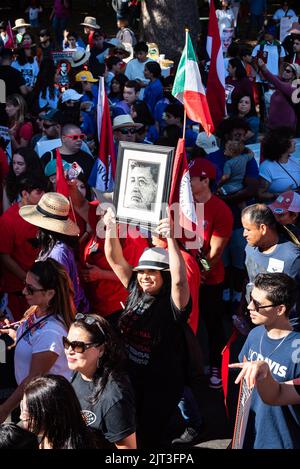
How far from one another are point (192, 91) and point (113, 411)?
3373 mm

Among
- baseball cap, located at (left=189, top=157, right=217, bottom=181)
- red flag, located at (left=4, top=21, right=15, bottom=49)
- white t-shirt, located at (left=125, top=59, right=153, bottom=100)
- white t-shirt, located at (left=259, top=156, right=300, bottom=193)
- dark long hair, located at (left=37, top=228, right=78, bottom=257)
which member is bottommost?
dark long hair, located at (left=37, top=228, right=78, bottom=257)

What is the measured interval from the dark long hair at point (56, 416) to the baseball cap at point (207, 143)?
4.71 meters

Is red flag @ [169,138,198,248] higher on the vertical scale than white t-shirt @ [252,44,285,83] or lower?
lower

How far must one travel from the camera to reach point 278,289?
13.3ft

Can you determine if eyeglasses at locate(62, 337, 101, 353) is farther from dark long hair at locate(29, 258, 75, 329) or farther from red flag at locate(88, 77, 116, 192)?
red flag at locate(88, 77, 116, 192)

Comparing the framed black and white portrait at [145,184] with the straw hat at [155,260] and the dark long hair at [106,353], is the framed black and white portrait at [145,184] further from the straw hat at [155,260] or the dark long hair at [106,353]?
the dark long hair at [106,353]

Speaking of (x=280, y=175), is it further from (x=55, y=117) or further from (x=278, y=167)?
(x=55, y=117)

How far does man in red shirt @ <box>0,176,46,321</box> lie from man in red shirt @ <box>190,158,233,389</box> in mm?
1207

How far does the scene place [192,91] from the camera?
20.7ft

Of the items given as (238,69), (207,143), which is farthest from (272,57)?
(207,143)

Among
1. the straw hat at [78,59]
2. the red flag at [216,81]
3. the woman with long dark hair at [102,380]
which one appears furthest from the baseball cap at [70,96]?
the woman with long dark hair at [102,380]

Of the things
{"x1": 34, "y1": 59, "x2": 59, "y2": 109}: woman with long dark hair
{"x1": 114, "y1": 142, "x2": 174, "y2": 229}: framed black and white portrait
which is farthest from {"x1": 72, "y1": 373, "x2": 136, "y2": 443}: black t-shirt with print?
{"x1": 34, "y1": 59, "x2": 59, "y2": 109}: woman with long dark hair

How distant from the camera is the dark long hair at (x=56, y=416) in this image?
3.17 meters

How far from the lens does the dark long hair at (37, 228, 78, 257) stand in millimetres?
5301
